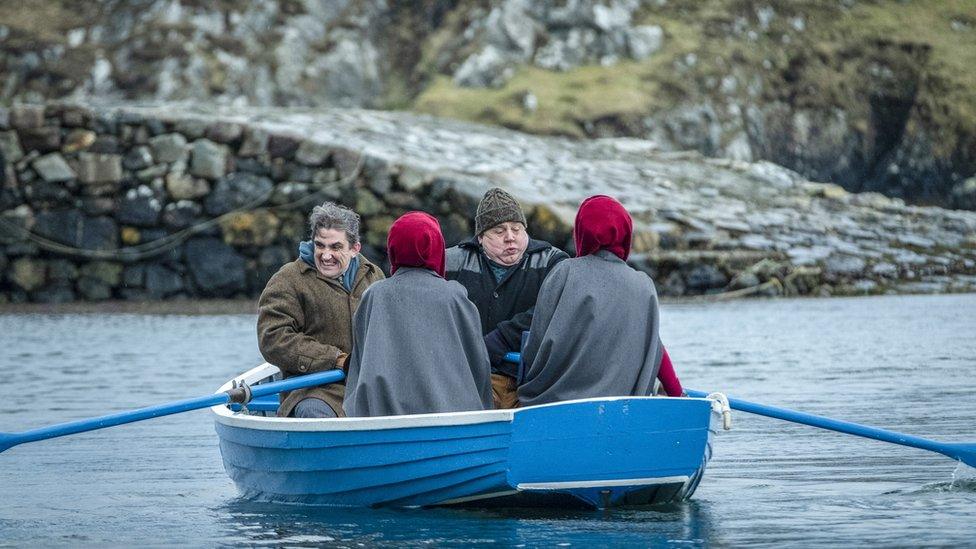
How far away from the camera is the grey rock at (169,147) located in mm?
26312

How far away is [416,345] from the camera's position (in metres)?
8.24

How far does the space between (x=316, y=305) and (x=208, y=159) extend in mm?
17399

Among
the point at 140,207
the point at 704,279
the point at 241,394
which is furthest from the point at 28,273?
the point at 241,394

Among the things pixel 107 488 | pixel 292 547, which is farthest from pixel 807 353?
pixel 292 547

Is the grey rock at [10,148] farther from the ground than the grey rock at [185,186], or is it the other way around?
the grey rock at [10,148]

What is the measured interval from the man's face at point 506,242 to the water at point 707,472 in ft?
4.81

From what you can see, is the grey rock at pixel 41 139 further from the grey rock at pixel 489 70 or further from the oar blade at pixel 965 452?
the oar blade at pixel 965 452

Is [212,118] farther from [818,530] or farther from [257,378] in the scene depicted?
[818,530]

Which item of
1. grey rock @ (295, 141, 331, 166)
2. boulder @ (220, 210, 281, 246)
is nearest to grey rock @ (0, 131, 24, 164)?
boulder @ (220, 210, 281, 246)

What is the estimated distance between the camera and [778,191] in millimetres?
30359

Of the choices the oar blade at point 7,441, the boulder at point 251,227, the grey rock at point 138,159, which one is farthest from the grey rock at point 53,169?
the oar blade at point 7,441

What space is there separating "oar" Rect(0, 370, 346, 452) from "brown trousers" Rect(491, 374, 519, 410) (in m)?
0.85

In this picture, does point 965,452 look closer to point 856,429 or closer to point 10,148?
point 856,429

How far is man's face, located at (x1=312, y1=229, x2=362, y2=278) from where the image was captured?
9.23 meters
